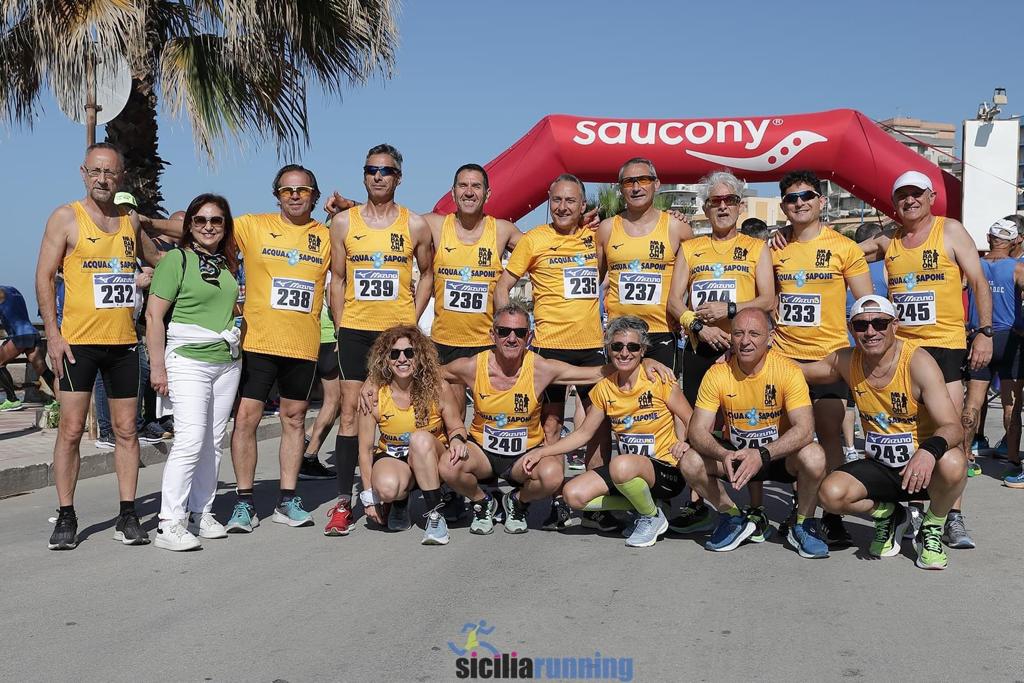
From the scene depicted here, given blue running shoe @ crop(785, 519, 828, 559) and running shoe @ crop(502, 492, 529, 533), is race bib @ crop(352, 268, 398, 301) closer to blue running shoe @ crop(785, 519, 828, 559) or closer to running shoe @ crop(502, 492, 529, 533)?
running shoe @ crop(502, 492, 529, 533)

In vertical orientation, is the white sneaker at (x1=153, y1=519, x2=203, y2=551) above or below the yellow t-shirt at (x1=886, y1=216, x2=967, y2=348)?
below

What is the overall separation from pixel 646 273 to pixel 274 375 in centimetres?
256

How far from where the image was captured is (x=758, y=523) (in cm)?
596

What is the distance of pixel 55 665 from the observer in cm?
381

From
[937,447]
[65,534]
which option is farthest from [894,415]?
[65,534]

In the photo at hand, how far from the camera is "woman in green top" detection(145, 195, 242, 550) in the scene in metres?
5.75

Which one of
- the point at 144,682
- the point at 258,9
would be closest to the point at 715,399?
the point at 144,682

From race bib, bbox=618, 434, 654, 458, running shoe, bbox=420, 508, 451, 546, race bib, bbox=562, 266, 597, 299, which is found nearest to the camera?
running shoe, bbox=420, 508, 451, 546

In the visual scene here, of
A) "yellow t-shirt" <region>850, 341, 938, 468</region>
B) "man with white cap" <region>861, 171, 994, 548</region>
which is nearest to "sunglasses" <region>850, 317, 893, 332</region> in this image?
"yellow t-shirt" <region>850, 341, 938, 468</region>

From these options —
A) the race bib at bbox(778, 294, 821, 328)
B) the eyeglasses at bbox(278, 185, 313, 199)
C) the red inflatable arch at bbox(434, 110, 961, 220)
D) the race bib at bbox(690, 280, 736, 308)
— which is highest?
the red inflatable arch at bbox(434, 110, 961, 220)

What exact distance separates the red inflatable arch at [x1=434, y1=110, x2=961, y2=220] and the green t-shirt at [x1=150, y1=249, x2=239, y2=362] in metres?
4.53

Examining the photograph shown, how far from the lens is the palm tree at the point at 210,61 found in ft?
37.6

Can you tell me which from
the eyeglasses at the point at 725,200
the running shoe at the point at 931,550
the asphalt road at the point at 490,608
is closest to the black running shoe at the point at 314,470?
the asphalt road at the point at 490,608

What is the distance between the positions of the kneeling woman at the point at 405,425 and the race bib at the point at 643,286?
4.59ft
